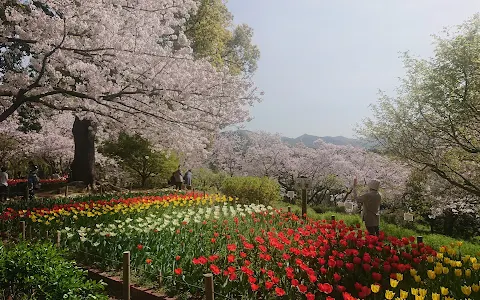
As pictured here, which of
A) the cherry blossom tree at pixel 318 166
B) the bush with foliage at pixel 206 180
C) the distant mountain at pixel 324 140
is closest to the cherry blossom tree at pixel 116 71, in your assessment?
the distant mountain at pixel 324 140

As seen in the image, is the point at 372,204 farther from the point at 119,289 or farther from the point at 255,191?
the point at 255,191

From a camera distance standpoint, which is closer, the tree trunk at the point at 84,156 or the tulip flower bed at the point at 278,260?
the tulip flower bed at the point at 278,260

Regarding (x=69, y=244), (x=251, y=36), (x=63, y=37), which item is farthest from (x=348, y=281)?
(x=251, y=36)

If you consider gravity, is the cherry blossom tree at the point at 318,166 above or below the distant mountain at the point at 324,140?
below

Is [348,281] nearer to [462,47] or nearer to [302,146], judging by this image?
[462,47]

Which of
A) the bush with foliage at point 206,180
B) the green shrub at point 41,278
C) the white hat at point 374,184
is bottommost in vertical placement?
the bush with foliage at point 206,180

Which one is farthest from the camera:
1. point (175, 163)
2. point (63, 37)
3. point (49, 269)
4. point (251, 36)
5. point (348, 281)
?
point (251, 36)

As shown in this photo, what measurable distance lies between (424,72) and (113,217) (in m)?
10.6

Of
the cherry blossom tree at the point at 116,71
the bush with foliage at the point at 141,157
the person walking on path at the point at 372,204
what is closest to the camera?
the person walking on path at the point at 372,204

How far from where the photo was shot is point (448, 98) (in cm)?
1239

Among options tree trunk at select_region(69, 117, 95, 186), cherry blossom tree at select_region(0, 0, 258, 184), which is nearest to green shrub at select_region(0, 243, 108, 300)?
cherry blossom tree at select_region(0, 0, 258, 184)

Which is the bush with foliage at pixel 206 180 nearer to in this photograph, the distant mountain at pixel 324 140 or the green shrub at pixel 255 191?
the distant mountain at pixel 324 140

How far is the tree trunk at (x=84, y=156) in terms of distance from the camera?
18281 millimetres

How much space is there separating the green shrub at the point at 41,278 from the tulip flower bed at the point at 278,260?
1.33 metres
